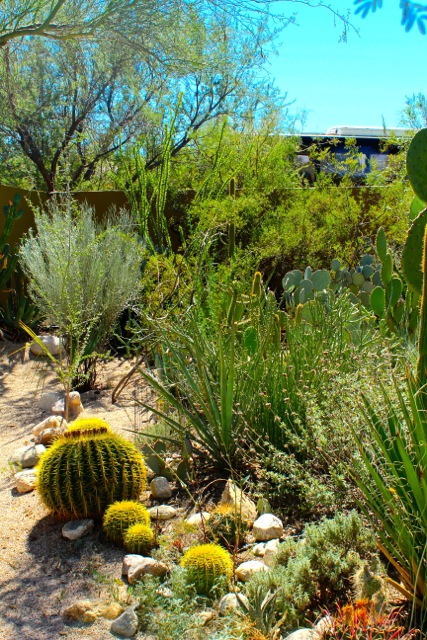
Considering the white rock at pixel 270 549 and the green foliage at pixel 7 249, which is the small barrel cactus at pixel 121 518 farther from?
the green foliage at pixel 7 249

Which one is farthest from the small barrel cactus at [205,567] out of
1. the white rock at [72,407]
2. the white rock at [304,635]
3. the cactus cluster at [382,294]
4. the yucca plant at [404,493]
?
the white rock at [72,407]

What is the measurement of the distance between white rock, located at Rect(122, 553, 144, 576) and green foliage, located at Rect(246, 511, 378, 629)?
27.1 inches

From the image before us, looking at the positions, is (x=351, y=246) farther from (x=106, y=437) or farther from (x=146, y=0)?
(x=106, y=437)

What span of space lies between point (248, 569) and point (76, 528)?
111 cm

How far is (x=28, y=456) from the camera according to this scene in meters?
5.05

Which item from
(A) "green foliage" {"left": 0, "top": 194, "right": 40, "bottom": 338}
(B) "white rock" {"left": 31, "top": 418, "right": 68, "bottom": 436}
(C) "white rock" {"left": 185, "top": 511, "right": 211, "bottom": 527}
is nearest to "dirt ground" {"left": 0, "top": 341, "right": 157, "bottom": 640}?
(B) "white rock" {"left": 31, "top": 418, "right": 68, "bottom": 436}

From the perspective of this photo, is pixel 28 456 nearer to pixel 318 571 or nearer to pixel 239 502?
pixel 239 502

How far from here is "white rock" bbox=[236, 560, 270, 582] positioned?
327 cm

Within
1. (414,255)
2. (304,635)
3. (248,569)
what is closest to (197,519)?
(248,569)

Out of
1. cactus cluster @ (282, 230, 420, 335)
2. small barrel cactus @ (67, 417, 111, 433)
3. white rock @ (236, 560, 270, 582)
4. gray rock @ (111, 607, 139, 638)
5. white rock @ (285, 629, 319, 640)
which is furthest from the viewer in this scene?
cactus cluster @ (282, 230, 420, 335)

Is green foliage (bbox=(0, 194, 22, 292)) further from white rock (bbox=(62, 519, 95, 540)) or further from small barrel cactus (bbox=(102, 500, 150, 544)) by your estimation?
small barrel cactus (bbox=(102, 500, 150, 544))

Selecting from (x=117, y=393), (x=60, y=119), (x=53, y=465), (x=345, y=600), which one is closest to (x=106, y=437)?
(x=53, y=465)

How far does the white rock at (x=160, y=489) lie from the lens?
4316 millimetres

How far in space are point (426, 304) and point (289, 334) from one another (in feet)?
5.27
